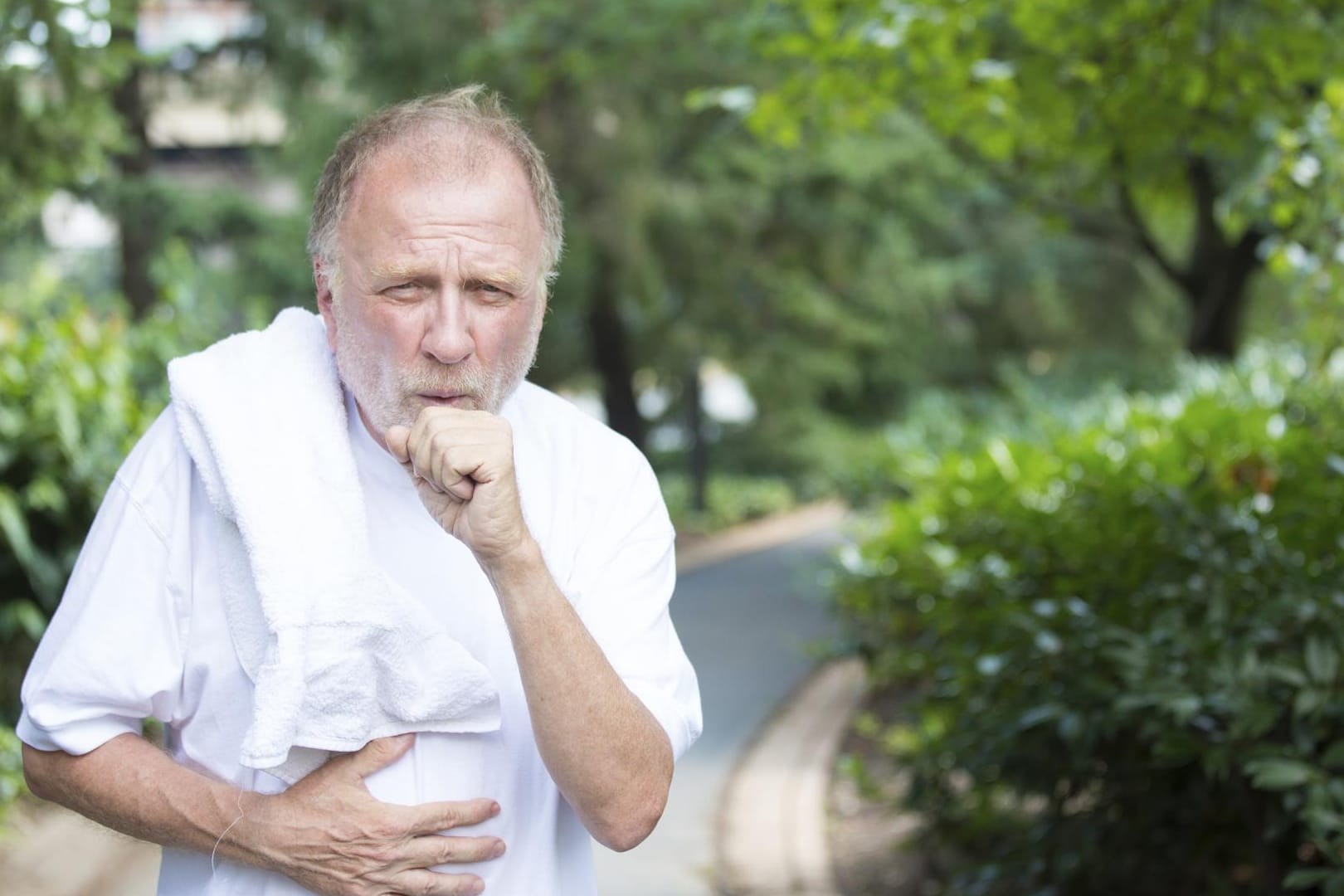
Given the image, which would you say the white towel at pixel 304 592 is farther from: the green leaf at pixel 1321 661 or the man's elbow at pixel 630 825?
the green leaf at pixel 1321 661

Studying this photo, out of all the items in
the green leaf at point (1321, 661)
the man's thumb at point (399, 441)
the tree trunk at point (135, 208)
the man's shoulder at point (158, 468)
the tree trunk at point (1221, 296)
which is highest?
the man's thumb at point (399, 441)

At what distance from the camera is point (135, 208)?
12.7 meters

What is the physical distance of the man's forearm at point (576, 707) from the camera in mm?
1731

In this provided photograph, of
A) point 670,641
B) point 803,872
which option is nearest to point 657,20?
point 803,872

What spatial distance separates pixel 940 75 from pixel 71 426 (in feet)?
12.7

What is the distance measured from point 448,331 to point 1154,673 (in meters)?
2.34

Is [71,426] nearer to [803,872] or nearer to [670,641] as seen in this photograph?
[803,872]

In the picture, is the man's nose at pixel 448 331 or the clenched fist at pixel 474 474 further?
the man's nose at pixel 448 331

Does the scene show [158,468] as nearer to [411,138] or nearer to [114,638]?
[114,638]

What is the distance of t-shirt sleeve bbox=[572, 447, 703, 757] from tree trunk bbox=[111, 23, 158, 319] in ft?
38.4

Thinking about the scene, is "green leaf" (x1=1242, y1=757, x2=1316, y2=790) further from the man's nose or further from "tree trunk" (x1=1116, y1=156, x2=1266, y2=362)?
"tree trunk" (x1=1116, y1=156, x2=1266, y2=362)

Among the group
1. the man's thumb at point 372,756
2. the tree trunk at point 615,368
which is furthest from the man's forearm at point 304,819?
the tree trunk at point 615,368

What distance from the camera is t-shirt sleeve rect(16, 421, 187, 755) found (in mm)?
1808

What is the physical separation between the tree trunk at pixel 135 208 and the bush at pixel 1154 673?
921 centimetres
